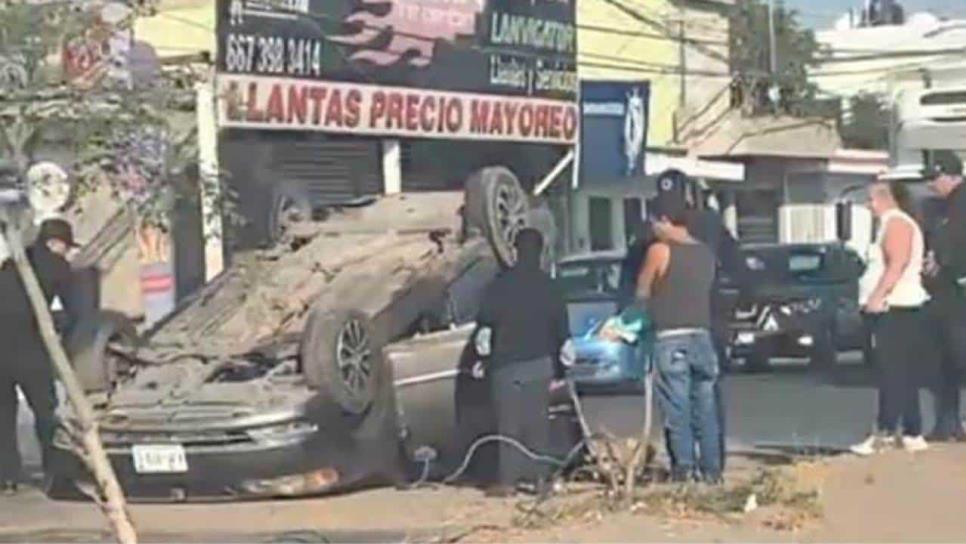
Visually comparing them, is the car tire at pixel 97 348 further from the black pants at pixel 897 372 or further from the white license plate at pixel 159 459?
the black pants at pixel 897 372

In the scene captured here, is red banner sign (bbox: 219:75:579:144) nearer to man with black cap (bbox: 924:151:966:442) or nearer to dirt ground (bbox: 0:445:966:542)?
man with black cap (bbox: 924:151:966:442)

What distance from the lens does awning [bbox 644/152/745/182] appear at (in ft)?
121

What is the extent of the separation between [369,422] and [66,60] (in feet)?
14.7

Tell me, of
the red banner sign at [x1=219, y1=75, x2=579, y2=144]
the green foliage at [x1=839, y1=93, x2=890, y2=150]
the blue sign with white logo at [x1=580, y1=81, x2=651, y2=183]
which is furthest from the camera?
the green foliage at [x1=839, y1=93, x2=890, y2=150]

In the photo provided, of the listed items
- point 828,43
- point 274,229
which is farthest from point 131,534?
point 828,43

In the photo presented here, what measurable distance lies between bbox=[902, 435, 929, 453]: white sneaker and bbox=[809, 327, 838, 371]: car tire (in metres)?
11.9

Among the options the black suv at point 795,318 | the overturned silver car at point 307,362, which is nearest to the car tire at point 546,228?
the overturned silver car at point 307,362

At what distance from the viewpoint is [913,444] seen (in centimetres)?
1370

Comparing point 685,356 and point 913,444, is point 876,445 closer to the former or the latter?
point 913,444

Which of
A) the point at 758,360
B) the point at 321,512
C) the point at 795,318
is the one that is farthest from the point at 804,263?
the point at 321,512

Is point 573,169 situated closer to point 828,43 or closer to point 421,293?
point 421,293

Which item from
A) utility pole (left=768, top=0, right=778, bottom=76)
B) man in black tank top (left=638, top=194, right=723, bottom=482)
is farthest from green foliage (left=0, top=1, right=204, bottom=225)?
utility pole (left=768, top=0, right=778, bottom=76)

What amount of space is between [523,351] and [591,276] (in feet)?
36.2

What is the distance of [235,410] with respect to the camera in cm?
1320
